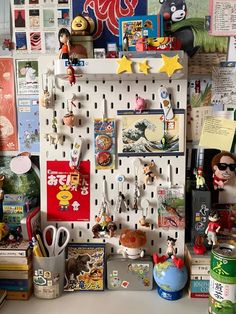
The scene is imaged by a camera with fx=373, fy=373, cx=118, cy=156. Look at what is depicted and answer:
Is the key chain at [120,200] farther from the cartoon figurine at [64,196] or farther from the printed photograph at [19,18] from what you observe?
the printed photograph at [19,18]

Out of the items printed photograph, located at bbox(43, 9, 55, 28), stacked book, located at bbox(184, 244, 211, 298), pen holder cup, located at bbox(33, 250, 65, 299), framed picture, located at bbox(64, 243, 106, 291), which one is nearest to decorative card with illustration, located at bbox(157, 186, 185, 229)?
stacked book, located at bbox(184, 244, 211, 298)

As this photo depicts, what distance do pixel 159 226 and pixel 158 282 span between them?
17 centimetres

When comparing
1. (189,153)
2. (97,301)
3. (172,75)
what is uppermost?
(172,75)

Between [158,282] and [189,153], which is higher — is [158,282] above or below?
below

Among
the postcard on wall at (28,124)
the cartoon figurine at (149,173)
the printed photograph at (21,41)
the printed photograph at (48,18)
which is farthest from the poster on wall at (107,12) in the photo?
the cartoon figurine at (149,173)

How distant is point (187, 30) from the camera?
113 centimetres

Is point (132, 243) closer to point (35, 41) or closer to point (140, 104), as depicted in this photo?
point (140, 104)

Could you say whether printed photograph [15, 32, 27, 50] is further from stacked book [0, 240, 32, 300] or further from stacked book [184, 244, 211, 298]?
stacked book [184, 244, 211, 298]

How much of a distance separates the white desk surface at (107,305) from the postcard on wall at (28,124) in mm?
465

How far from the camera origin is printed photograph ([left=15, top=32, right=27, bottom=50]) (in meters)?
1.16

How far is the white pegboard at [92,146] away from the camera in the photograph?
1129mm

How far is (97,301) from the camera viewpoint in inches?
42.0

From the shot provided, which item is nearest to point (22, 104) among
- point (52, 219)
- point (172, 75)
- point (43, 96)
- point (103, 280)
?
point (43, 96)

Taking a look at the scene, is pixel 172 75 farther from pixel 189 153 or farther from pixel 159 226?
pixel 159 226
